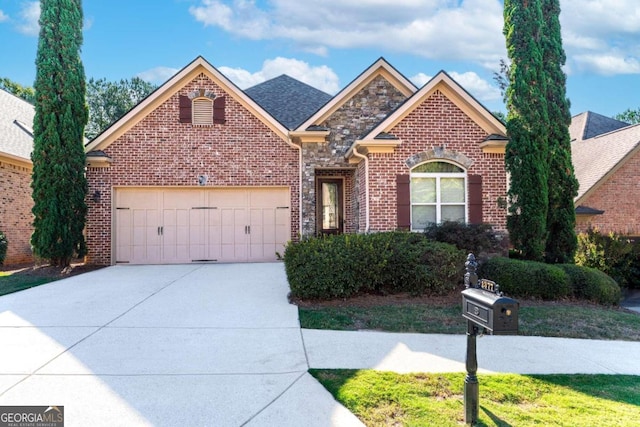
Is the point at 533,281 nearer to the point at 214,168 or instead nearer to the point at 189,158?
the point at 214,168

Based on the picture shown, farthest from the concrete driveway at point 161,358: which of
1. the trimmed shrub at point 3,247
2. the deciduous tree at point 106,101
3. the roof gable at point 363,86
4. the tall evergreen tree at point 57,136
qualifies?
the deciduous tree at point 106,101

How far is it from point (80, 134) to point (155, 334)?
8.80 m

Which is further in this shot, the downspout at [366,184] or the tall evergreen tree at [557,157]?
the downspout at [366,184]

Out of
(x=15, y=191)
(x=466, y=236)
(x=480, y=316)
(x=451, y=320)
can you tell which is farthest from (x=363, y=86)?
(x=15, y=191)

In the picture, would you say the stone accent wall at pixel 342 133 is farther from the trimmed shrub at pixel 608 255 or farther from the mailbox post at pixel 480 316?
the mailbox post at pixel 480 316

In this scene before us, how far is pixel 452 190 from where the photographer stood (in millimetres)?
11328

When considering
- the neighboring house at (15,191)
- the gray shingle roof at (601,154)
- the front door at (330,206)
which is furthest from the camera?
the gray shingle roof at (601,154)

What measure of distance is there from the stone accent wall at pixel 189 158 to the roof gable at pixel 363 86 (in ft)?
4.55

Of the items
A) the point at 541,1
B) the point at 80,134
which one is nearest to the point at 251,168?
the point at 80,134

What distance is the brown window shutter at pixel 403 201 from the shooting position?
36.0ft

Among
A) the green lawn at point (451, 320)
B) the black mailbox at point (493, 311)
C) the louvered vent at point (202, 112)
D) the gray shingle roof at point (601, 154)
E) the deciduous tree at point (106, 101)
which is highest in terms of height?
the deciduous tree at point (106, 101)

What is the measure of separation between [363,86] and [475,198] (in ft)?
16.8

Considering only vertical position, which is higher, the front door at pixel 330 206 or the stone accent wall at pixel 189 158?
the stone accent wall at pixel 189 158

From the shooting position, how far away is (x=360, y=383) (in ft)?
13.6
